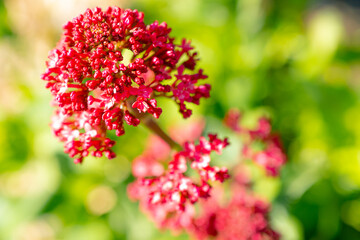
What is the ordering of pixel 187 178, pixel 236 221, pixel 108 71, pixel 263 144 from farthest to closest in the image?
1. pixel 263 144
2. pixel 236 221
3. pixel 187 178
4. pixel 108 71

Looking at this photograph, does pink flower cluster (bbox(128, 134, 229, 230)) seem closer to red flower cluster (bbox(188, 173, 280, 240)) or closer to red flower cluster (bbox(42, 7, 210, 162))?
red flower cluster (bbox(42, 7, 210, 162))

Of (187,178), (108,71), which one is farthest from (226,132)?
(108,71)

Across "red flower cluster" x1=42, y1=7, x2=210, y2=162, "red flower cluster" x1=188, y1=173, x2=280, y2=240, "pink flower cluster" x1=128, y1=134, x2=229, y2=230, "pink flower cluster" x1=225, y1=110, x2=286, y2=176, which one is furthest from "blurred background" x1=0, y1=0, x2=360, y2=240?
"red flower cluster" x1=42, y1=7, x2=210, y2=162

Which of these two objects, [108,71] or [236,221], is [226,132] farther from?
[108,71]

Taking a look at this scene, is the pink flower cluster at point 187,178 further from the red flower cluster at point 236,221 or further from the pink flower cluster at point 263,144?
the pink flower cluster at point 263,144

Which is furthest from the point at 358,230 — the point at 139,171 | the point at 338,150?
the point at 139,171

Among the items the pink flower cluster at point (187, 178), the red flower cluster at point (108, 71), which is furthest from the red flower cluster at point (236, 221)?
the red flower cluster at point (108, 71)
